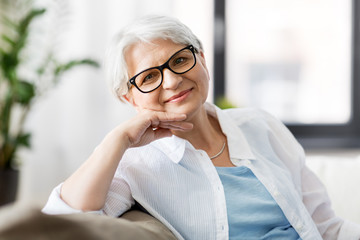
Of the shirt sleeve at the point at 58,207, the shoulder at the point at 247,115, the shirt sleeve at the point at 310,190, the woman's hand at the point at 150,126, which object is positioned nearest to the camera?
the shirt sleeve at the point at 58,207

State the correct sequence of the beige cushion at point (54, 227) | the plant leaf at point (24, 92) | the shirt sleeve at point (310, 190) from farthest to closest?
1. the plant leaf at point (24, 92)
2. the shirt sleeve at point (310, 190)
3. the beige cushion at point (54, 227)

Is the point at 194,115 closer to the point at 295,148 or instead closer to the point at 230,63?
the point at 295,148

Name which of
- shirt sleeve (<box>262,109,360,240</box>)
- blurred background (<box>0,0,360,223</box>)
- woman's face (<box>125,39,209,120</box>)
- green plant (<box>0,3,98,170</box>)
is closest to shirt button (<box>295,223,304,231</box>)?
shirt sleeve (<box>262,109,360,240</box>)

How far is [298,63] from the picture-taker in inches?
131

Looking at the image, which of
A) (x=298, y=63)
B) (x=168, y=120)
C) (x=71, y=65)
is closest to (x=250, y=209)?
(x=168, y=120)

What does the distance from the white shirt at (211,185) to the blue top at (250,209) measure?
0.02 meters

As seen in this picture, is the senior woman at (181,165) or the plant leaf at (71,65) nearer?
the senior woman at (181,165)

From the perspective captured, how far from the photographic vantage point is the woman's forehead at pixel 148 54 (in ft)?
4.00

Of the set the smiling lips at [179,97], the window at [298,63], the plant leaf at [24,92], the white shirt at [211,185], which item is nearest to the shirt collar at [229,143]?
the white shirt at [211,185]

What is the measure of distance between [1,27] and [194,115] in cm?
213

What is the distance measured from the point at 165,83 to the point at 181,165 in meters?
0.23

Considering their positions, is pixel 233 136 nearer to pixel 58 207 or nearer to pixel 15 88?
pixel 58 207

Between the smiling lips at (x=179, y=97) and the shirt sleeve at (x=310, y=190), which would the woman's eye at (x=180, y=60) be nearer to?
the smiling lips at (x=179, y=97)

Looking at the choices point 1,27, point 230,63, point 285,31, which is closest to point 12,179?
point 1,27
